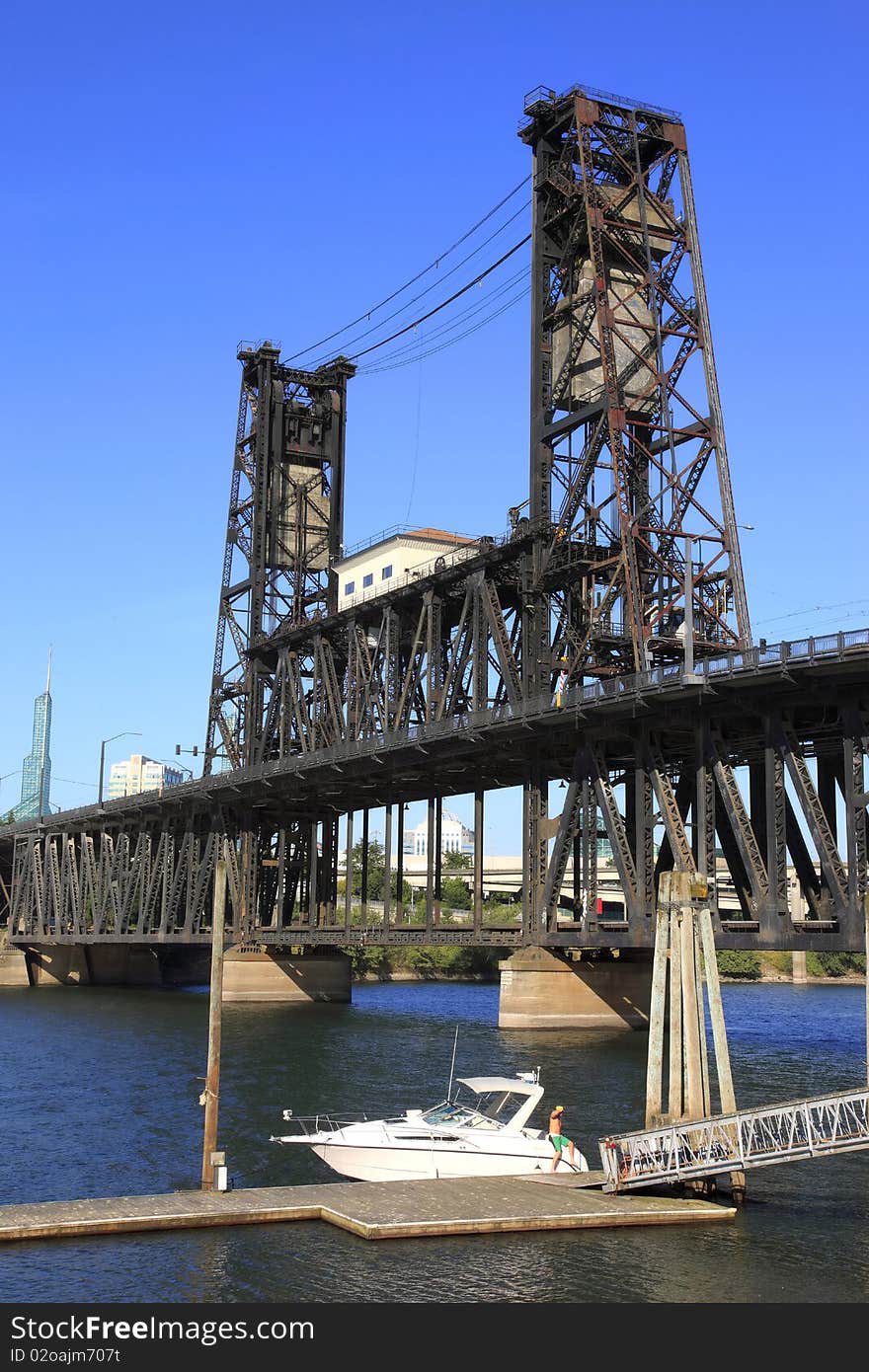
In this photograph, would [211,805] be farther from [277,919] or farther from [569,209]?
[569,209]

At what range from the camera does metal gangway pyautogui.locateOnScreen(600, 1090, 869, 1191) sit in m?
30.4

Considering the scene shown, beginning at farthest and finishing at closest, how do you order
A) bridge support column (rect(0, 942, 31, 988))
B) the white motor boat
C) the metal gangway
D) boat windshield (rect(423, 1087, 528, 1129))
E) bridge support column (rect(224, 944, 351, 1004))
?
bridge support column (rect(0, 942, 31, 988)), bridge support column (rect(224, 944, 351, 1004)), boat windshield (rect(423, 1087, 528, 1129)), the white motor boat, the metal gangway

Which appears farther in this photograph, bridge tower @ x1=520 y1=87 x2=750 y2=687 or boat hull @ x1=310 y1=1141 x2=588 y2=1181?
bridge tower @ x1=520 y1=87 x2=750 y2=687

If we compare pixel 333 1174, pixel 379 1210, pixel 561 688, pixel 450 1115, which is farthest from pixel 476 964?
pixel 379 1210

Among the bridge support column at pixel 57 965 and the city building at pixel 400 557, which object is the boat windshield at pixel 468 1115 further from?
the bridge support column at pixel 57 965

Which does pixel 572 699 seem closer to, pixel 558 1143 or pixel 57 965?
pixel 558 1143

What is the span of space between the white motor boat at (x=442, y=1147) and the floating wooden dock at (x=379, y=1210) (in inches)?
62.0

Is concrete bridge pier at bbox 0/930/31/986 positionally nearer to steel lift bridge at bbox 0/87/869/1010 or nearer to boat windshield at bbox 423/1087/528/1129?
steel lift bridge at bbox 0/87/869/1010

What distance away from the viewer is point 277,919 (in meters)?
108

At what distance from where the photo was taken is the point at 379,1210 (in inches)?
1162

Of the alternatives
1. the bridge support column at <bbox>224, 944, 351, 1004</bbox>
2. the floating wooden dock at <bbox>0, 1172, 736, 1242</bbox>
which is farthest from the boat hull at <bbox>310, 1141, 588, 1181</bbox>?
Result: the bridge support column at <bbox>224, 944, 351, 1004</bbox>

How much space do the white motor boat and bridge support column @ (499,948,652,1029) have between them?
39326 mm

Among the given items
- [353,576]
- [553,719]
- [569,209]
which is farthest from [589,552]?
[353,576]

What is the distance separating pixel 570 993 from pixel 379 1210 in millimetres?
46747
